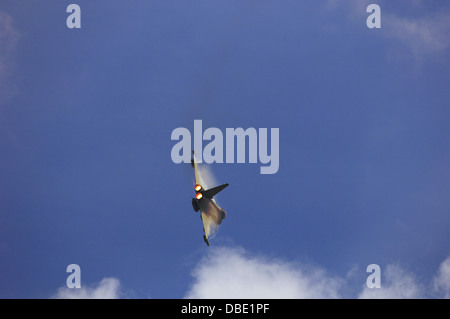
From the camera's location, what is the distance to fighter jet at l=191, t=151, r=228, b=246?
82438 millimetres

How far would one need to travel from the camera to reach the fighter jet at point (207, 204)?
82438 mm

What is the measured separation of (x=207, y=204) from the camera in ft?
276
